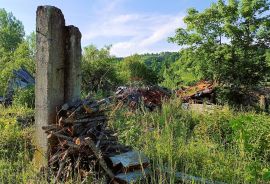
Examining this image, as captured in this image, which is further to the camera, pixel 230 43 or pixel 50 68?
pixel 230 43

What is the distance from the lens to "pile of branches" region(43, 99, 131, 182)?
452cm

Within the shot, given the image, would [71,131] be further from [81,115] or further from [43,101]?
[43,101]

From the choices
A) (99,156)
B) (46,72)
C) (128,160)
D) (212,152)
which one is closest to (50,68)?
(46,72)

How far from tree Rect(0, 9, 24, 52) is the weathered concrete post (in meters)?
43.3

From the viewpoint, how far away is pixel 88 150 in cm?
464

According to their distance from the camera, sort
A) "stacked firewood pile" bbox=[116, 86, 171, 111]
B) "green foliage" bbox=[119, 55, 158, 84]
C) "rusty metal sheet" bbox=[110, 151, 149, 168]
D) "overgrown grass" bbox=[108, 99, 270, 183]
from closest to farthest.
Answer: "rusty metal sheet" bbox=[110, 151, 149, 168] → "overgrown grass" bbox=[108, 99, 270, 183] → "stacked firewood pile" bbox=[116, 86, 171, 111] → "green foliage" bbox=[119, 55, 158, 84]

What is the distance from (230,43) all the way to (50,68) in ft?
45.1

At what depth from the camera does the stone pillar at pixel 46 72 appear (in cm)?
499

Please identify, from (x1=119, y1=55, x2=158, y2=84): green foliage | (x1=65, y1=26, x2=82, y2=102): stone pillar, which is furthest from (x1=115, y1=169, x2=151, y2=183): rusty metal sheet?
(x1=119, y1=55, x2=158, y2=84): green foliage

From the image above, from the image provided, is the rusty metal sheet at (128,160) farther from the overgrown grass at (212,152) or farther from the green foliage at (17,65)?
the green foliage at (17,65)

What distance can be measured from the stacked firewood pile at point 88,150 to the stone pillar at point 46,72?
0.14 meters

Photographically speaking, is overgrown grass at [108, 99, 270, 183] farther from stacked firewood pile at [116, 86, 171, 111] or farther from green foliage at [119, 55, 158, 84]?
green foliage at [119, 55, 158, 84]

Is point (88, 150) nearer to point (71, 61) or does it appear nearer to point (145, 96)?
point (71, 61)

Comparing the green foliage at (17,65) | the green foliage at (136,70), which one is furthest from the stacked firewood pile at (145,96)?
the green foliage at (136,70)
